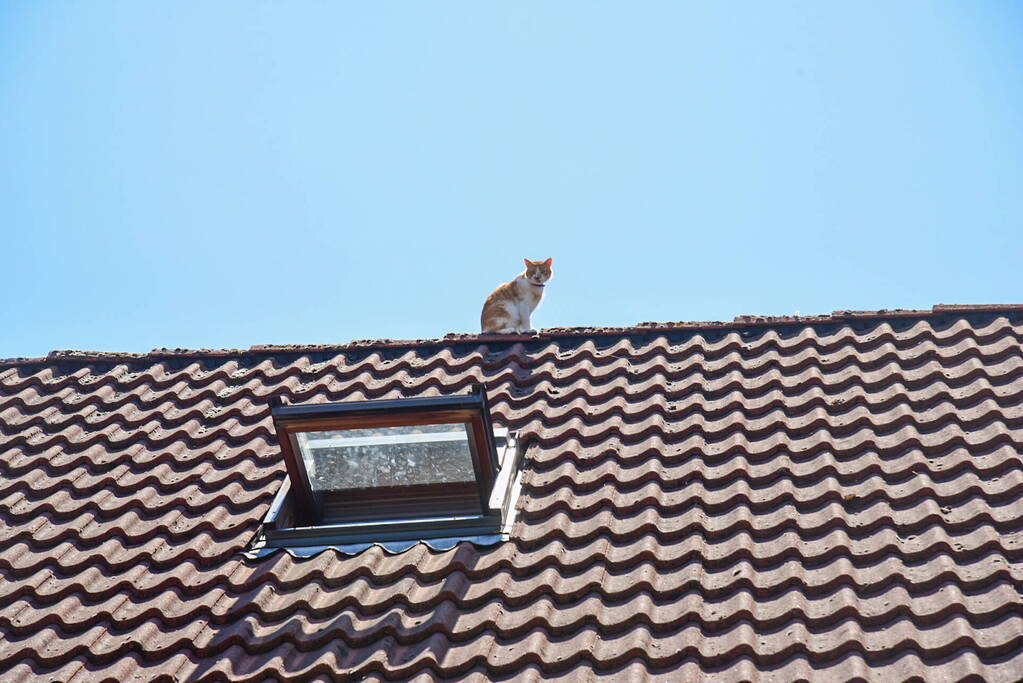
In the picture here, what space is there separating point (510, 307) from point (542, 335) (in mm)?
1466

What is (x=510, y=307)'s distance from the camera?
7.80 meters

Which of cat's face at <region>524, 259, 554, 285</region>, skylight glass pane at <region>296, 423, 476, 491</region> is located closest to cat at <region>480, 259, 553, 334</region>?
cat's face at <region>524, 259, 554, 285</region>

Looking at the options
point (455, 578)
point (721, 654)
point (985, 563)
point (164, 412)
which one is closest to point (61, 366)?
point (164, 412)

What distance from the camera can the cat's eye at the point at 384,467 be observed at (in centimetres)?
480

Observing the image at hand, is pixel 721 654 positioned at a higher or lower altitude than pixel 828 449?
lower

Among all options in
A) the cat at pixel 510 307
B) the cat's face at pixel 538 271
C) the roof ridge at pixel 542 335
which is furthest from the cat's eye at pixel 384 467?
the cat's face at pixel 538 271

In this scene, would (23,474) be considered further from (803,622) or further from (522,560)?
(803,622)

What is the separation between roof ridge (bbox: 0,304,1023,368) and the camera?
5859 mm

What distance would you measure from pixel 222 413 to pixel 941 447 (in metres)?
3.47

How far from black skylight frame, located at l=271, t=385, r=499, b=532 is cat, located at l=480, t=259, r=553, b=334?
258 cm

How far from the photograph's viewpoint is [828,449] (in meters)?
4.79

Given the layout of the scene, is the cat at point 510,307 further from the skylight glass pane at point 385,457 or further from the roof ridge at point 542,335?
the skylight glass pane at point 385,457

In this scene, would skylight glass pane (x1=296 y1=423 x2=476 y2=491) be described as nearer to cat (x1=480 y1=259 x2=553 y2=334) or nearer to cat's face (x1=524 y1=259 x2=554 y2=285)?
cat (x1=480 y1=259 x2=553 y2=334)

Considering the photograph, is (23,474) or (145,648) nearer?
(145,648)
